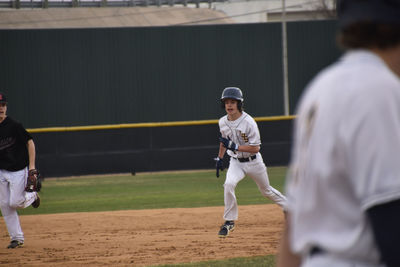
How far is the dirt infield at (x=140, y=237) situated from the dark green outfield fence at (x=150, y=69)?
15407 millimetres

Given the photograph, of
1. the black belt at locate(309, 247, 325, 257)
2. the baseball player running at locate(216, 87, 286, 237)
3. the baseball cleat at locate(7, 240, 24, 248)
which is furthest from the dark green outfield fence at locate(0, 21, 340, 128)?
the black belt at locate(309, 247, 325, 257)

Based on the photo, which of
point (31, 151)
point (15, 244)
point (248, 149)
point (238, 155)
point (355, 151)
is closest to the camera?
point (355, 151)

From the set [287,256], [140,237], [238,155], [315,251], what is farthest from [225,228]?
[315,251]

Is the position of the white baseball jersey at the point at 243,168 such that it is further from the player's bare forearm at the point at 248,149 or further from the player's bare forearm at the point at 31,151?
the player's bare forearm at the point at 31,151

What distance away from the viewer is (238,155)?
33.8 ft

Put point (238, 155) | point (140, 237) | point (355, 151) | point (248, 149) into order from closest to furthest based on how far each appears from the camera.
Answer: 1. point (355, 151)
2. point (248, 149)
3. point (238, 155)
4. point (140, 237)

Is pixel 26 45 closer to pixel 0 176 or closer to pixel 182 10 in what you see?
pixel 182 10

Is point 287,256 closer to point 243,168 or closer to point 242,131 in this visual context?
point 243,168

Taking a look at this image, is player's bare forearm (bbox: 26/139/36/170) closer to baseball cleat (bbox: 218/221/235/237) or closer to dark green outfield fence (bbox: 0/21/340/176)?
baseball cleat (bbox: 218/221/235/237)

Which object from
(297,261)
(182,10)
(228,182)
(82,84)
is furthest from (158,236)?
(182,10)

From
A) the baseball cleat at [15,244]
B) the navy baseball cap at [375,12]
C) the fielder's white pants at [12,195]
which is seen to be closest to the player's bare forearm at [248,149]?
the fielder's white pants at [12,195]

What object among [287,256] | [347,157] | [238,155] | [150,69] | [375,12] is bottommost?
[238,155]

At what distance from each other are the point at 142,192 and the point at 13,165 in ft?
25.7

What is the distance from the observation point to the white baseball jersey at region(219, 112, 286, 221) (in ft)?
32.6
